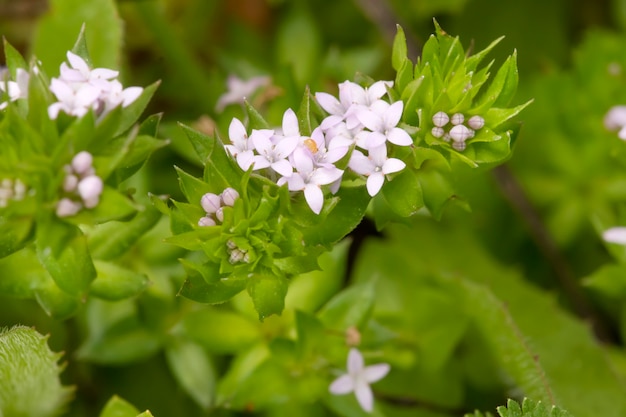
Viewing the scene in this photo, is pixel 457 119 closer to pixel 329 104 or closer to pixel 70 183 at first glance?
pixel 329 104

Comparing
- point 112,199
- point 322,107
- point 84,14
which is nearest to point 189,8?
point 84,14

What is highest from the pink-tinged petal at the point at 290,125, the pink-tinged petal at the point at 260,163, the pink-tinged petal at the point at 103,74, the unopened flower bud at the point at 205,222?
the pink-tinged petal at the point at 103,74

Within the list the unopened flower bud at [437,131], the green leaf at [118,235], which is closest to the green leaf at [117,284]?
the green leaf at [118,235]

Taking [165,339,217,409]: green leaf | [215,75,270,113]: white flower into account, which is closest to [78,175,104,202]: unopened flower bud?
[165,339,217,409]: green leaf

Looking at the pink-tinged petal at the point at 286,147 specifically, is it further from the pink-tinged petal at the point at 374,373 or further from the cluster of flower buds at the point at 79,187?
the pink-tinged petal at the point at 374,373

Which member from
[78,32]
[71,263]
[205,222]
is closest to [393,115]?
[205,222]

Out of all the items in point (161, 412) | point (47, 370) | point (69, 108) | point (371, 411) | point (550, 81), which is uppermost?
point (69, 108)

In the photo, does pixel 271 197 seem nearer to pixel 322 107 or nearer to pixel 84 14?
pixel 322 107
